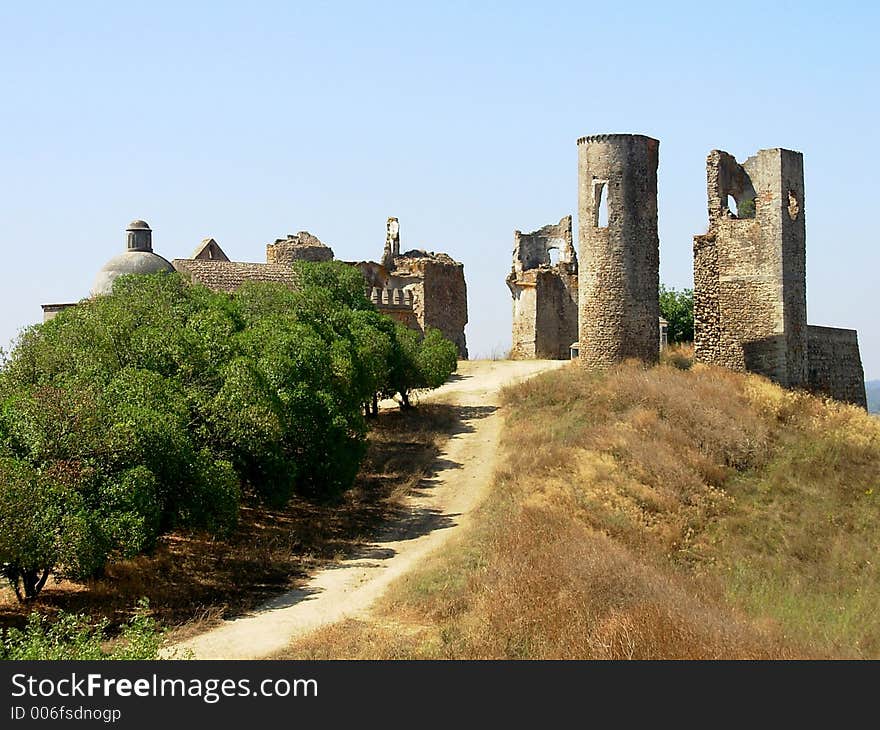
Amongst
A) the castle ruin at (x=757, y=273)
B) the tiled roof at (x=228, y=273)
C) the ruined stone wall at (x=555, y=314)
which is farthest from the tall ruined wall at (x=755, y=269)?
the tiled roof at (x=228, y=273)

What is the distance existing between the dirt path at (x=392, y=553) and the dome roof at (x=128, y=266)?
39.9 ft

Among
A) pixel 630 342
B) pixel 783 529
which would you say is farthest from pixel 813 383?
pixel 783 529

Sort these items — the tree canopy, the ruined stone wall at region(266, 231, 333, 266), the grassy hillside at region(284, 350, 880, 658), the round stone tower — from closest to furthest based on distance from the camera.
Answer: the grassy hillside at region(284, 350, 880, 658) → the tree canopy → the round stone tower → the ruined stone wall at region(266, 231, 333, 266)

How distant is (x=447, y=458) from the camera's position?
82.8 ft

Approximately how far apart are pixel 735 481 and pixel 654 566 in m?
5.85

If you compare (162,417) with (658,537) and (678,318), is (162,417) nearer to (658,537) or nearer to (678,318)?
(658,537)

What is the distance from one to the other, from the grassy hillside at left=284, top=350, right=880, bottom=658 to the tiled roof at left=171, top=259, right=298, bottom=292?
9545 millimetres

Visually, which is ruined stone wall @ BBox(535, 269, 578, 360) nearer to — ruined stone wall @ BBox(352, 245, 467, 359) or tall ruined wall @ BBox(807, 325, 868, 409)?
ruined stone wall @ BBox(352, 245, 467, 359)

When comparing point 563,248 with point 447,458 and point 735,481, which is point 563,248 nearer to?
point 447,458

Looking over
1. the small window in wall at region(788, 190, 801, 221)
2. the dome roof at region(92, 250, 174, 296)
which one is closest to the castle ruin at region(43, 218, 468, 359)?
the dome roof at region(92, 250, 174, 296)

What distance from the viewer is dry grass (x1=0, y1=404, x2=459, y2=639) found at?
15023 millimetres

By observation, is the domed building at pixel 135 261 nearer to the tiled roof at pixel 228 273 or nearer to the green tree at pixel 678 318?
the tiled roof at pixel 228 273

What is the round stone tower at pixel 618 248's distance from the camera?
27.3m

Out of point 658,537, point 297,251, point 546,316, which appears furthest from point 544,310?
point 658,537
